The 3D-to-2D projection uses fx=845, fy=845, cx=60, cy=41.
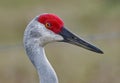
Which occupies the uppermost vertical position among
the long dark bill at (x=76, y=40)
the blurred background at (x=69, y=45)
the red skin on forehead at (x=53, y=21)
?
the blurred background at (x=69, y=45)

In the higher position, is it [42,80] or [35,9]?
[35,9]

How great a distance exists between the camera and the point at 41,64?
34.1ft

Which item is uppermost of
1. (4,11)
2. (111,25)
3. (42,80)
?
(4,11)

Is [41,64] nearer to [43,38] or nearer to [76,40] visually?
[43,38]

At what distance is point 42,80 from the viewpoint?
10344mm

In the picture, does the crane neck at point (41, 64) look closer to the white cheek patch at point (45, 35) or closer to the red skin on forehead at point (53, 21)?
the white cheek patch at point (45, 35)

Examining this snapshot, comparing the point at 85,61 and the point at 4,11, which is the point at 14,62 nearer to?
the point at 85,61

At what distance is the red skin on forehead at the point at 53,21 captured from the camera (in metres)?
10.5

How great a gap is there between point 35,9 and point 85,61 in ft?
22.0

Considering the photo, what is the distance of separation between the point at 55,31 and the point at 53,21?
5.4 inches

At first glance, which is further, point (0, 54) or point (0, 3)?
point (0, 3)

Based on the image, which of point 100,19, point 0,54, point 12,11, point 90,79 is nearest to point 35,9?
point 12,11

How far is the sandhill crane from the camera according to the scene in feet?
34.0

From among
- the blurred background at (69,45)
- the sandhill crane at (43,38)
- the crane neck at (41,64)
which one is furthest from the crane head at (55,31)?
the blurred background at (69,45)
